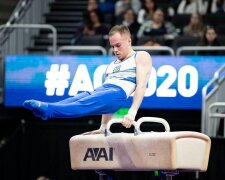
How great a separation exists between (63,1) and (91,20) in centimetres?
175

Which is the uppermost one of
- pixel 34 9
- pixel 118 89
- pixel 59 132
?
pixel 34 9

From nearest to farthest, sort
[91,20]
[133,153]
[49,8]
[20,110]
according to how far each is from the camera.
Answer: [133,153] < [20,110] < [91,20] < [49,8]

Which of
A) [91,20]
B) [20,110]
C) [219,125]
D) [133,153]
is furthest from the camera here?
[91,20]

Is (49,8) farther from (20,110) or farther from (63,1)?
(20,110)

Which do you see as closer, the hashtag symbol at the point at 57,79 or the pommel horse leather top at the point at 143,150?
the pommel horse leather top at the point at 143,150

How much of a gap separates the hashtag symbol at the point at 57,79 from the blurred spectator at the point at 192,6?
113 inches

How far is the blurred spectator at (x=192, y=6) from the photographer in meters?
12.7

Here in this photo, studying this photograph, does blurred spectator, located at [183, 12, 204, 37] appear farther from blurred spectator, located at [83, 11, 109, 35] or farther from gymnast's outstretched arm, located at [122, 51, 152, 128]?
gymnast's outstretched arm, located at [122, 51, 152, 128]

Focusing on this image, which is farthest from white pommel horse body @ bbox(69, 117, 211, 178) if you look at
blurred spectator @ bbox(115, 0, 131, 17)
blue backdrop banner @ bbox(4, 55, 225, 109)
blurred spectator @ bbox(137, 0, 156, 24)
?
blurred spectator @ bbox(115, 0, 131, 17)

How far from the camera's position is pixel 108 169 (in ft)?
23.6

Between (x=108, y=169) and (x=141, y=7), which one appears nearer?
(x=108, y=169)

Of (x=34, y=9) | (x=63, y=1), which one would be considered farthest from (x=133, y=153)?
(x=63, y=1)

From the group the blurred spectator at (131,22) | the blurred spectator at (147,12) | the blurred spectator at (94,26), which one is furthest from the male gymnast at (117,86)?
the blurred spectator at (147,12)

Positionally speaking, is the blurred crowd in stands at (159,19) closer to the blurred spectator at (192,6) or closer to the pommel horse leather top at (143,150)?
the blurred spectator at (192,6)
